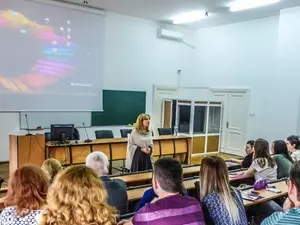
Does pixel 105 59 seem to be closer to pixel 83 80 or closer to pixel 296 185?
pixel 83 80

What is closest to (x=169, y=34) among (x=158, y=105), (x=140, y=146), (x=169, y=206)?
(x=158, y=105)

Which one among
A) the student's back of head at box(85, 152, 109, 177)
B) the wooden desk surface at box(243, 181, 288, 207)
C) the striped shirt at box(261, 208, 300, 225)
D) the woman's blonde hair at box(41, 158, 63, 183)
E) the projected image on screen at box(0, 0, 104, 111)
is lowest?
the wooden desk surface at box(243, 181, 288, 207)

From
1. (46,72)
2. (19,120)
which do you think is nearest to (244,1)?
(46,72)

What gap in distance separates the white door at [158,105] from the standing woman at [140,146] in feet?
14.4

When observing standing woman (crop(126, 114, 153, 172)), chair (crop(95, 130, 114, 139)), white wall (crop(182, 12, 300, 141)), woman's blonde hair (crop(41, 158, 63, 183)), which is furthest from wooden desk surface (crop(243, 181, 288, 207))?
chair (crop(95, 130, 114, 139))

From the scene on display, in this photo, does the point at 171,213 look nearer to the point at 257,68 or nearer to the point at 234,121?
the point at 257,68

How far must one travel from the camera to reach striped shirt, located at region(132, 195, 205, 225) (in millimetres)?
1678

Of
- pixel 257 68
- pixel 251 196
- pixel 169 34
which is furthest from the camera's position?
pixel 169 34

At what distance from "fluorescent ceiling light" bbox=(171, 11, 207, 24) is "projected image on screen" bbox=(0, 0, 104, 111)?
7.34 ft

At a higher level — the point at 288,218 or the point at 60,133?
the point at 288,218

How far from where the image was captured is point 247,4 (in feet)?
23.1

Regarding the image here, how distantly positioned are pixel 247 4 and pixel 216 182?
5987 millimetres

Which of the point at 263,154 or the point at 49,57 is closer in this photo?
the point at 263,154

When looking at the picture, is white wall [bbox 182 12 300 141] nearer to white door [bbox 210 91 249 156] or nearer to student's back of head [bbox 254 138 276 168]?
white door [bbox 210 91 249 156]
